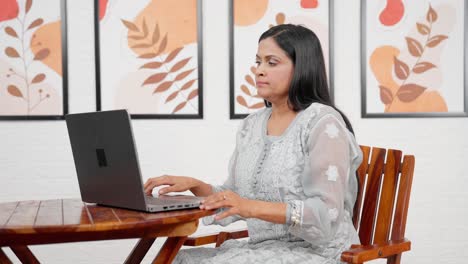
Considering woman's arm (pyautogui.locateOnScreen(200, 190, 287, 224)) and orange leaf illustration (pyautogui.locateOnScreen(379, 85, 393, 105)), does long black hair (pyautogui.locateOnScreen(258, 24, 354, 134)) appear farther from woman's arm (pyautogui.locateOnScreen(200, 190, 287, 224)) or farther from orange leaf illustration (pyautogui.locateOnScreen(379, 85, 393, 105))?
orange leaf illustration (pyautogui.locateOnScreen(379, 85, 393, 105))

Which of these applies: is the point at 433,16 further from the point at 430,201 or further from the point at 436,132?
the point at 430,201

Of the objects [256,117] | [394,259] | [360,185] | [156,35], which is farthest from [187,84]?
[394,259]

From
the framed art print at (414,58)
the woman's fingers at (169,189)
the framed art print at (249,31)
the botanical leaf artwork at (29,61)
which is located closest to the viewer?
the woman's fingers at (169,189)

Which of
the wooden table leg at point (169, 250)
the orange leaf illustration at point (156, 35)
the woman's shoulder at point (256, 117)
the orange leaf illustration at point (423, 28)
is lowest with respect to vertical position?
the wooden table leg at point (169, 250)

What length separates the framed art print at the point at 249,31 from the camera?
3719 millimetres

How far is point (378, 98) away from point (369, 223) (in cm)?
154

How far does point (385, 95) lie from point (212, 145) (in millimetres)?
1120

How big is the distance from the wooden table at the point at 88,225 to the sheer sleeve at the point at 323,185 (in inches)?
12.4

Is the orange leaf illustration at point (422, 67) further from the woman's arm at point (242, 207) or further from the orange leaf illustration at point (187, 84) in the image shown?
the woman's arm at point (242, 207)

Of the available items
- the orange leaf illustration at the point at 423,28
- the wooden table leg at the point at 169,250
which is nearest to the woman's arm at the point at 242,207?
A: the wooden table leg at the point at 169,250

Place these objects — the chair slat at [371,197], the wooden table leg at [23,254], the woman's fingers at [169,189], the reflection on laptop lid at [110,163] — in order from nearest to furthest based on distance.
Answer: the reflection on laptop lid at [110,163] → the wooden table leg at [23,254] → the woman's fingers at [169,189] → the chair slat at [371,197]

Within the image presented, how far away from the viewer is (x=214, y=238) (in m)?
2.48

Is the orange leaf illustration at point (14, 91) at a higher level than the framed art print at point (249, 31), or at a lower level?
lower

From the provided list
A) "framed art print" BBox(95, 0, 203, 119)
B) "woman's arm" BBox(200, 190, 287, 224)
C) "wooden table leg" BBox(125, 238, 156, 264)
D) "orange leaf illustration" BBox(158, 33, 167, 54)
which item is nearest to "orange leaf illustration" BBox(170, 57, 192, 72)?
"framed art print" BBox(95, 0, 203, 119)
